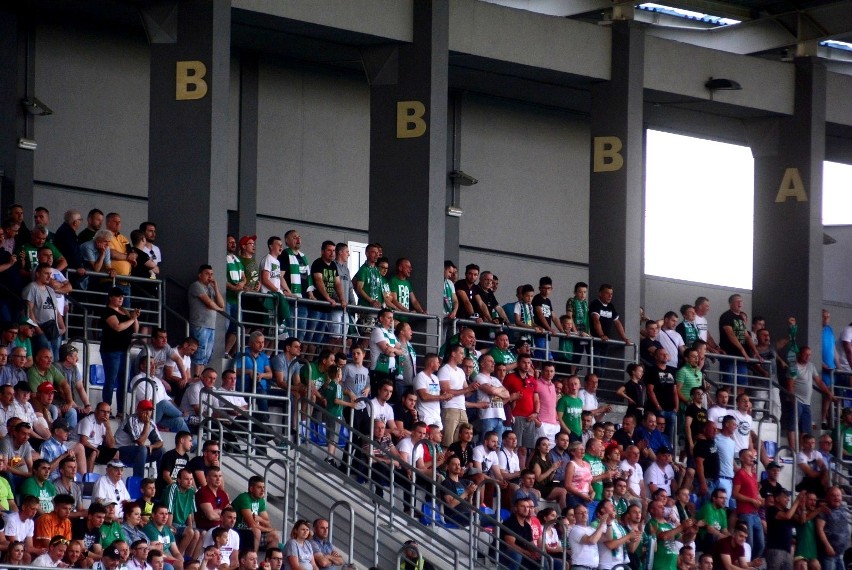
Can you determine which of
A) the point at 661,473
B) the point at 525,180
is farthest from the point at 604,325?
the point at 525,180

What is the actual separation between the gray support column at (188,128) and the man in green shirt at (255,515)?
4160 mm

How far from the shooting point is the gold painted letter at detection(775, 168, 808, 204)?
23641 mm

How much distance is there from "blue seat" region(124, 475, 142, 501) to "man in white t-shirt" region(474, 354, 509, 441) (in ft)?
15.1

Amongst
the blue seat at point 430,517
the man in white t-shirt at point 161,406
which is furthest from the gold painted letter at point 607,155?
the man in white t-shirt at point 161,406

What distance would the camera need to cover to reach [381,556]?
1543 centimetres

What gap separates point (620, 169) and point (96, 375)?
8.49 m

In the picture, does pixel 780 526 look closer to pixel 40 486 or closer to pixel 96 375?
pixel 96 375

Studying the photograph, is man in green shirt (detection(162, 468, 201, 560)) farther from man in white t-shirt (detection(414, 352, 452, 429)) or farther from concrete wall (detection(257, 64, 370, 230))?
A: concrete wall (detection(257, 64, 370, 230))

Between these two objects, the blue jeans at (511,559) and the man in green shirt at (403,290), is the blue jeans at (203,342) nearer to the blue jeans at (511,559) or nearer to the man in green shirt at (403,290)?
the man in green shirt at (403,290)

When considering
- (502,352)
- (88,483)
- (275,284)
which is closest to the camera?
(88,483)

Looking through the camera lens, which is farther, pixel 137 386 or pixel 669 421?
pixel 669 421

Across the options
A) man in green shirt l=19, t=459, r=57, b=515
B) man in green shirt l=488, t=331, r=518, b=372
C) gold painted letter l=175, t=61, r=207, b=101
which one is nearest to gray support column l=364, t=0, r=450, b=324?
man in green shirt l=488, t=331, r=518, b=372

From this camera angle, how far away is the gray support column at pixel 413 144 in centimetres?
2014

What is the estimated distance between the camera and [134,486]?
1419cm
